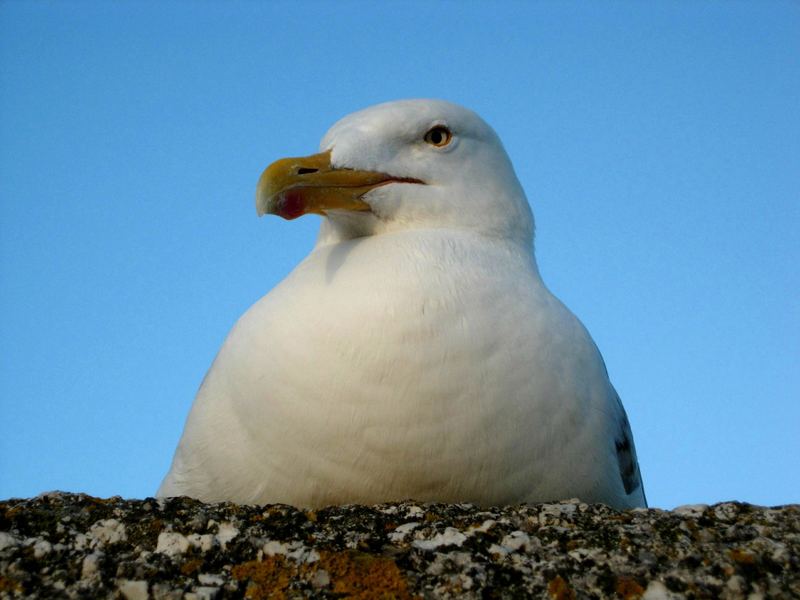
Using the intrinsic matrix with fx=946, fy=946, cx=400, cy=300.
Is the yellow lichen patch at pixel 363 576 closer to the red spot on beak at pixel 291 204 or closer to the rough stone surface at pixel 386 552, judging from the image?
the rough stone surface at pixel 386 552

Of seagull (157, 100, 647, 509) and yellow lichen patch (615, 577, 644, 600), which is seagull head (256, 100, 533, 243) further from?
yellow lichen patch (615, 577, 644, 600)

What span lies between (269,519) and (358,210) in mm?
2073

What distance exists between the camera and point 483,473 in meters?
4.30

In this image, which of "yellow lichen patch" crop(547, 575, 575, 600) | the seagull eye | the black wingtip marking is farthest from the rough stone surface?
the seagull eye

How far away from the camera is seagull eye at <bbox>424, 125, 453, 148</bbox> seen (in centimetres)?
570

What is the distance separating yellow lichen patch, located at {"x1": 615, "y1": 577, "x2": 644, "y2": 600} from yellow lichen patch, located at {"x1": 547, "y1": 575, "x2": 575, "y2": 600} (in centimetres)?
17

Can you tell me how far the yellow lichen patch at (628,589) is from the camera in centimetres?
323

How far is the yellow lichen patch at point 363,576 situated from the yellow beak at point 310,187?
224 cm

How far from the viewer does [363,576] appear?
326 centimetres

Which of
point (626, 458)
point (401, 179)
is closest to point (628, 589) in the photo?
point (626, 458)

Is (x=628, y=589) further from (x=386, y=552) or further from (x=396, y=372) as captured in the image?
(x=396, y=372)

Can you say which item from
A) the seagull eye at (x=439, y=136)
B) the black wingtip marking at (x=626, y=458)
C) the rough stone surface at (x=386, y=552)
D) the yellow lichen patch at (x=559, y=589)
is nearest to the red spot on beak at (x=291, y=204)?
the seagull eye at (x=439, y=136)

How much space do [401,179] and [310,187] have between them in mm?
603

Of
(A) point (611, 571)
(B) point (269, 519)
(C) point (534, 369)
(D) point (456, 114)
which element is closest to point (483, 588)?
(A) point (611, 571)
